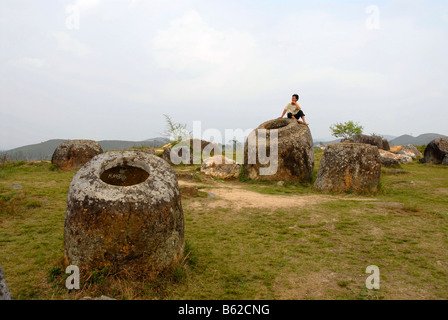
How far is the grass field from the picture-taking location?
3.55m

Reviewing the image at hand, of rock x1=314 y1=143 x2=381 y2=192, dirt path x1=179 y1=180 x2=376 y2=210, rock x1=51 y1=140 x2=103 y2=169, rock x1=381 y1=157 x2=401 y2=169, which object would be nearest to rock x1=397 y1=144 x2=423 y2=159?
rock x1=381 y1=157 x2=401 y2=169

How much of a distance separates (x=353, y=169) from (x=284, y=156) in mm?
2488

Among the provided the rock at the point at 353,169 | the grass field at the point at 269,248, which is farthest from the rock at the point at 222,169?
the rock at the point at 353,169

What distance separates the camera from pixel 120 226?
3.50 meters

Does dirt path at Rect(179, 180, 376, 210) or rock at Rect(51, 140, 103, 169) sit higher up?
rock at Rect(51, 140, 103, 169)

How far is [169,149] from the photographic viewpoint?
16109mm

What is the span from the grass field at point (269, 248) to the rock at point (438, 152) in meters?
9.00

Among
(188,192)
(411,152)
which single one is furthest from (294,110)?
(411,152)

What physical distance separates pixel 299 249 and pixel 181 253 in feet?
6.01

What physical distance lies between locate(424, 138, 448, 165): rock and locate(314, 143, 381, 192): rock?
29.8 feet

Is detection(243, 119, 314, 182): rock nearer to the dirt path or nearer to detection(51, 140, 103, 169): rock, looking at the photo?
the dirt path

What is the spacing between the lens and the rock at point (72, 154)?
12320 millimetres
